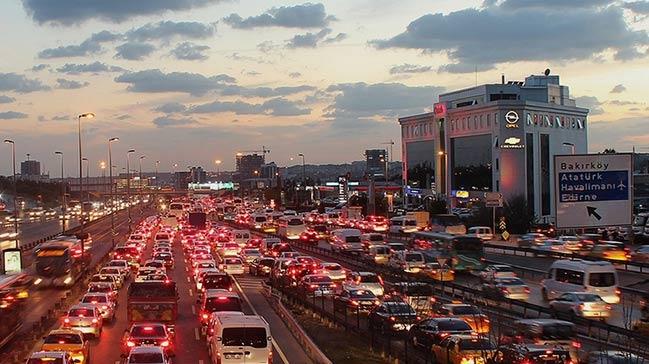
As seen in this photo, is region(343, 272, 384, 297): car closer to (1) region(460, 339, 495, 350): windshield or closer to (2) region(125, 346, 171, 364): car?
(1) region(460, 339, 495, 350): windshield

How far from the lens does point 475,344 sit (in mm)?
23359

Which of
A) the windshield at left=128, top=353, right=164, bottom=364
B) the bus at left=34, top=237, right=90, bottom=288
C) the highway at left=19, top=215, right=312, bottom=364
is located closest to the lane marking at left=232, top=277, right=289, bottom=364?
the highway at left=19, top=215, right=312, bottom=364

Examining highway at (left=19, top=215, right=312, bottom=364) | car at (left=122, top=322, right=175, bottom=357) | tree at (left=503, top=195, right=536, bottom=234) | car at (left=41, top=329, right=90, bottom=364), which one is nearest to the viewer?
car at (left=41, top=329, right=90, bottom=364)

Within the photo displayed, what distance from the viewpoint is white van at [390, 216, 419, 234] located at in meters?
86.4

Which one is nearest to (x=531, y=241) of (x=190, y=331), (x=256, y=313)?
(x=256, y=313)

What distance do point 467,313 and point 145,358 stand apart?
12.8 meters

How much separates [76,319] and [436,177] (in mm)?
117127

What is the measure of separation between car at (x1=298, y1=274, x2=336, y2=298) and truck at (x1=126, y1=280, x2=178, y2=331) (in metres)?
10.1

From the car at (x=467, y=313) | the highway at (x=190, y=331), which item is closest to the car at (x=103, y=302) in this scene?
the highway at (x=190, y=331)

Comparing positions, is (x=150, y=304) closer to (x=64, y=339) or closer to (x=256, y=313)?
(x=64, y=339)

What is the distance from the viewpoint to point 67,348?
24922mm

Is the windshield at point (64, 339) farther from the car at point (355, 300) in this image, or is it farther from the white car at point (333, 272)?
the white car at point (333, 272)

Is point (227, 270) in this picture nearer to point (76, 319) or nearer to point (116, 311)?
point (116, 311)

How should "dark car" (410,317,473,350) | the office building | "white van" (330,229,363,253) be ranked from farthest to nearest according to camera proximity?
the office building → "white van" (330,229,363,253) → "dark car" (410,317,473,350)
